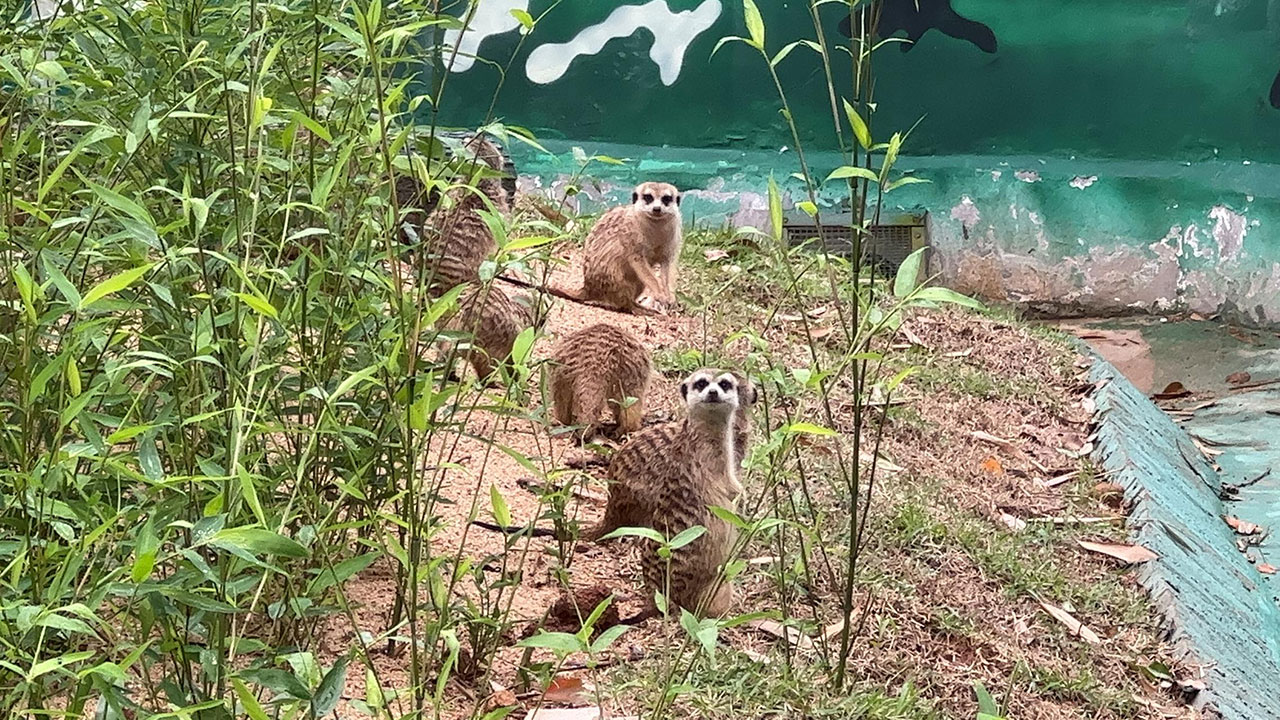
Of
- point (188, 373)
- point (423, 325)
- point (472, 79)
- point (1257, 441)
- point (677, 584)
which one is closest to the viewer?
point (423, 325)

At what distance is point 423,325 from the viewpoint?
167cm

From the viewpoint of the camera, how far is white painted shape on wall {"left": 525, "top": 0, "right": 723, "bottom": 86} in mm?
7164

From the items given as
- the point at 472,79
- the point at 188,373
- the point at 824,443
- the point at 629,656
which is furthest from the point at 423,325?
the point at 472,79

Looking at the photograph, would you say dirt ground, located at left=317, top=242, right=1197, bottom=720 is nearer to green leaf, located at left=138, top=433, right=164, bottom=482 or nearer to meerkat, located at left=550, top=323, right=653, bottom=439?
meerkat, located at left=550, top=323, right=653, bottom=439

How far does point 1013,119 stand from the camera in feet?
24.0

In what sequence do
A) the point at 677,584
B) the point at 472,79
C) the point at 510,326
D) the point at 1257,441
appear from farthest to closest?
the point at 472,79
the point at 1257,441
the point at 510,326
the point at 677,584

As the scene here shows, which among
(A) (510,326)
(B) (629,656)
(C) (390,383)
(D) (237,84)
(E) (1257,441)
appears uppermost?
(D) (237,84)

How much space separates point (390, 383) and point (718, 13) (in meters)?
5.71

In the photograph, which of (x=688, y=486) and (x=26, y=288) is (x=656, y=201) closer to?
(x=688, y=486)

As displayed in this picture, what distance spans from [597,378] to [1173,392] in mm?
3830

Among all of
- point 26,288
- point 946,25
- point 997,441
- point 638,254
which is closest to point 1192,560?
point 997,441

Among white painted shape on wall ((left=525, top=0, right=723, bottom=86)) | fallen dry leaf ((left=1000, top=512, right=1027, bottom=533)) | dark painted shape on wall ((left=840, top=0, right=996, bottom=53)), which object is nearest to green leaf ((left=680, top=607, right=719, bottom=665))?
fallen dry leaf ((left=1000, top=512, right=1027, bottom=533))

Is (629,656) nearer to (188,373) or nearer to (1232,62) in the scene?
(188,373)

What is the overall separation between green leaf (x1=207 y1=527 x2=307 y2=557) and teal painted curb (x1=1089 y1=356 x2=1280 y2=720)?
7.17 feet
